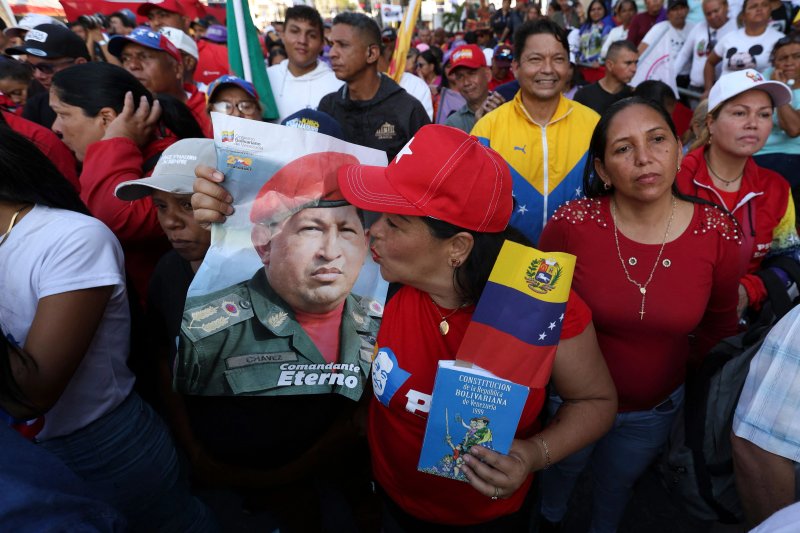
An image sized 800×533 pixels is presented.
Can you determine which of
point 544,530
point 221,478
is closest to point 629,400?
point 544,530

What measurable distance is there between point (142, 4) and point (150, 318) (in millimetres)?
5953

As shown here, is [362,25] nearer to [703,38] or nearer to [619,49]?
[619,49]

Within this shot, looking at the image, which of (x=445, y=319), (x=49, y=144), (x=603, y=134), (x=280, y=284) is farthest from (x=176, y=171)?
(x=603, y=134)

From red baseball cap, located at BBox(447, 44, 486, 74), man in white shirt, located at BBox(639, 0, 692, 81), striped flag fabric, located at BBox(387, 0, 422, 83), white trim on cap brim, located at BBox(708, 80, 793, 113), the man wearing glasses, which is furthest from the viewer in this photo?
man in white shirt, located at BBox(639, 0, 692, 81)

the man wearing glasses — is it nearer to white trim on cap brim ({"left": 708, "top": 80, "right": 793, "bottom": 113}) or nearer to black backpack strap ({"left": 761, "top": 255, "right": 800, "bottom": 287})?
white trim on cap brim ({"left": 708, "top": 80, "right": 793, "bottom": 113})

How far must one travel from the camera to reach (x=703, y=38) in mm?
6004

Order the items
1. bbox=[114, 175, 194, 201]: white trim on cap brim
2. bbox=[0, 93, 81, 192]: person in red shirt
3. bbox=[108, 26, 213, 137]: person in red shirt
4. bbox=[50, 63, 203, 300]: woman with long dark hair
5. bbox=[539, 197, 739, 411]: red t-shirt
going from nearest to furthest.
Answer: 1. bbox=[114, 175, 194, 201]: white trim on cap brim
2. bbox=[539, 197, 739, 411]: red t-shirt
3. bbox=[50, 63, 203, 300]: woman with long dark hair
4. bbox=[0, 93, 81, 192]: person in red shirt
5. bbox=[108, 26, 213, 137]: person in red shirt

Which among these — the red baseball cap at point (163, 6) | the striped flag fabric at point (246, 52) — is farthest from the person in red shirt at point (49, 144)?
the red baseball cap at point (163, 6)

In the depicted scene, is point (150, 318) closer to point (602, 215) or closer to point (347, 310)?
point (347, 310)

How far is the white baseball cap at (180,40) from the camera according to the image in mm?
4594

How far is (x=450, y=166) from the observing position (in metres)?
1.29

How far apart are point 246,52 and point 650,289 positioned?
360 cm

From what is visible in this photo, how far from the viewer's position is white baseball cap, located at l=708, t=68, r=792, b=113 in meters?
2.32

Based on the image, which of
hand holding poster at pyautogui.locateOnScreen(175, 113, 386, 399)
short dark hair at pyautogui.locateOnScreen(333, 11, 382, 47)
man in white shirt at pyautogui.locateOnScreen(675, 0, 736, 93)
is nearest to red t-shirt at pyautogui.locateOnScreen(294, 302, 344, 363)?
hand holding poster at pyautogui.locateOnScreen(175, 113, 386, 399)
